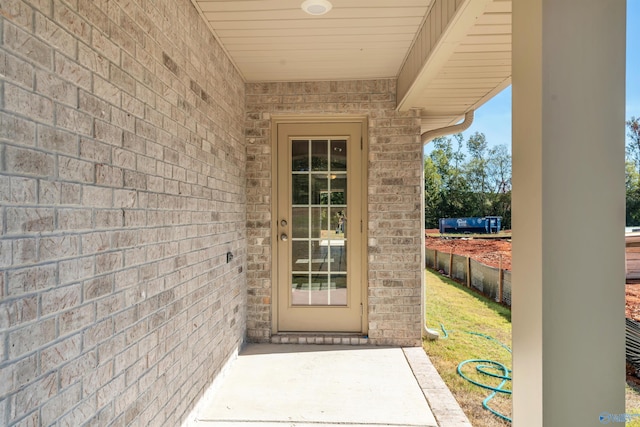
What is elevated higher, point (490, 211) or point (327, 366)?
point (490, 211)

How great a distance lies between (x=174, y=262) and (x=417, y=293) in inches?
99.7

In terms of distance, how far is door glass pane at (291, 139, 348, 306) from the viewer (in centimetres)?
396

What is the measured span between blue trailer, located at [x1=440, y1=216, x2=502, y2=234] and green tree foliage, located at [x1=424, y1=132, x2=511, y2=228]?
0.38 m

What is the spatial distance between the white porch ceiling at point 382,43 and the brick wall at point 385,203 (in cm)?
17

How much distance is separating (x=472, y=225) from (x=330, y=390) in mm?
13615

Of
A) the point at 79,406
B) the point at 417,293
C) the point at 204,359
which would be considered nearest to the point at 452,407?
the point at 417,293

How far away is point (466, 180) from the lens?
1761 cm

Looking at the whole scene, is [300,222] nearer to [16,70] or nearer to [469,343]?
Answer: [469,343]

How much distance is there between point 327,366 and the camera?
3254 mm

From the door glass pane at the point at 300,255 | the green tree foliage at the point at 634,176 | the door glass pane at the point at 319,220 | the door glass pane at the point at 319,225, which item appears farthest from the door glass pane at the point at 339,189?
the green tree foliage at the point at 634,176

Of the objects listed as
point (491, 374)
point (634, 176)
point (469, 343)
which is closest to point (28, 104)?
point (634, 176)

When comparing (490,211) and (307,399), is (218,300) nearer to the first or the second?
(307,399)

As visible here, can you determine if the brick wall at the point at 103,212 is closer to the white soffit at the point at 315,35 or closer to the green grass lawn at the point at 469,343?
the white soffit at the point at 315,35

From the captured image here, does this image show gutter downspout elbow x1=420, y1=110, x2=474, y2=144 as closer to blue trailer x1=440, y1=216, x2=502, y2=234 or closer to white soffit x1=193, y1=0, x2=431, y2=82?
white soffit x1=193, y1=0, x2=431, y2=82
